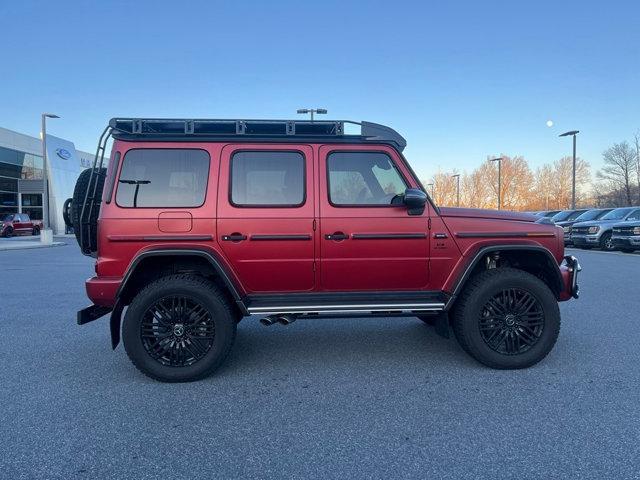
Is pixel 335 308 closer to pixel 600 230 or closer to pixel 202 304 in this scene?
pixel 202 304

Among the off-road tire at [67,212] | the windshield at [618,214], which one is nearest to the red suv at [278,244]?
the off-road tire at [67,212]

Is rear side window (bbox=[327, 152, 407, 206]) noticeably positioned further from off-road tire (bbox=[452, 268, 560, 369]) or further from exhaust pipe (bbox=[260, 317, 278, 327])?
exhaust pipe (bbox=[260, 317, 278, 327])

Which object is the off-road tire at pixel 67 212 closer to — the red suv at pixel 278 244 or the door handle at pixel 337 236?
the red suv at pixel 278 244

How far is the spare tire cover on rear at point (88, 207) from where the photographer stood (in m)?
3.75

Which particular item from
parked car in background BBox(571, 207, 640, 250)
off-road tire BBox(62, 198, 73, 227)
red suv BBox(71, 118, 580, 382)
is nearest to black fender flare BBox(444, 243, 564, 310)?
red suv BBox(71, 118, 580, 382)

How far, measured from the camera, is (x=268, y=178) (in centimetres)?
370

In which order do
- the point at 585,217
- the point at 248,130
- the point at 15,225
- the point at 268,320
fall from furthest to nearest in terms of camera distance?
1. the point at 15,225
2. the point at 585,217
3. the point at 248,130
4. the point at 268,320

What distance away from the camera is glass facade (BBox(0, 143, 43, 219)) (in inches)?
1442

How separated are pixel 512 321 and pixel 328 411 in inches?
75.3

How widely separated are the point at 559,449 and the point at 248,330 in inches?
138

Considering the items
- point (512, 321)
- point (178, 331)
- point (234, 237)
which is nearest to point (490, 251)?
point (512, 321)

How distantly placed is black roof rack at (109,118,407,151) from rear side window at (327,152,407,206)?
0.16m

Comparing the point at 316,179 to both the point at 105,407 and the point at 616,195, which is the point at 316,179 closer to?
the point at 105,407

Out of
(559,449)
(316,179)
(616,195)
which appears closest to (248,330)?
(316,179)
